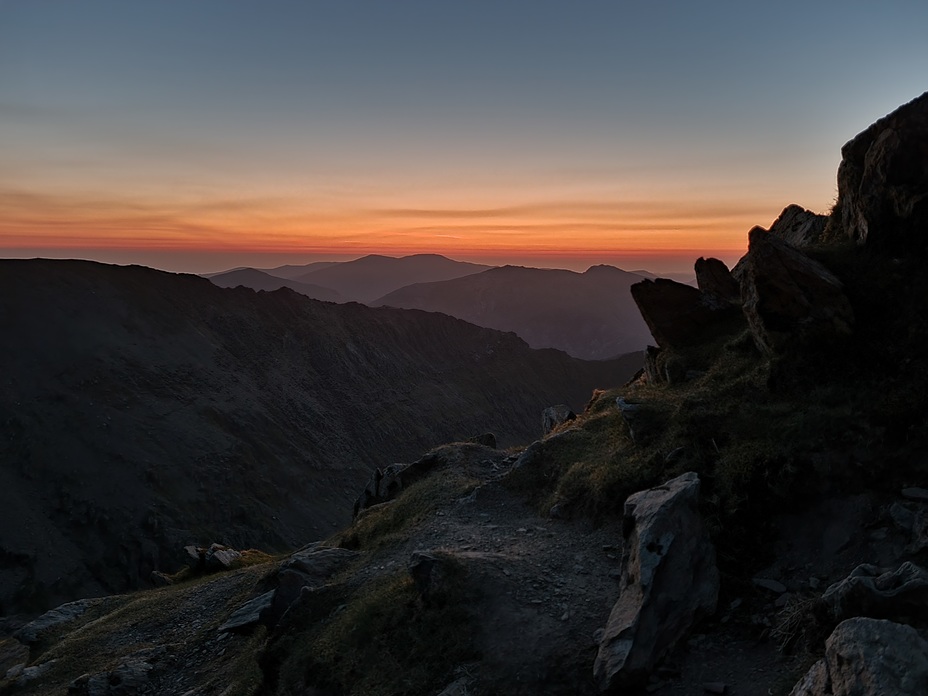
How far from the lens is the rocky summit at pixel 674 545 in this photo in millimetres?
9703

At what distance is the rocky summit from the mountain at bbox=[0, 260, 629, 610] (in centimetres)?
2639

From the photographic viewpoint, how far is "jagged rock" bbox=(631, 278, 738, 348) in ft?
68.9

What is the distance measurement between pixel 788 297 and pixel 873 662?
11112mm

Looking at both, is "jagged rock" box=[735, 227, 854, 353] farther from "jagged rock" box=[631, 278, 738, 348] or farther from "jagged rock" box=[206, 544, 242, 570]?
"jagged rock" box=[206, 544, 242, 570]

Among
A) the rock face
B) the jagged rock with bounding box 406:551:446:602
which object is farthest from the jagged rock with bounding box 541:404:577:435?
the jagged rock with bounding box 406:551:446:602

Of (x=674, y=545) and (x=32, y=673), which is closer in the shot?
Answer: (x=674, y=545)

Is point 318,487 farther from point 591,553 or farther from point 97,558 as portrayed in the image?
point 591,553

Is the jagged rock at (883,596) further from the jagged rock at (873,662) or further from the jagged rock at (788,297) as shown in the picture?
the jagged rock at (788,297)

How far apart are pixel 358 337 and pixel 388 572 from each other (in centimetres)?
8601

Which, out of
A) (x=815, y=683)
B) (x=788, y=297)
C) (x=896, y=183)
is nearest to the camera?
(x=815, y=683)

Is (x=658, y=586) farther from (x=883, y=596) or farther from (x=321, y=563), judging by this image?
(x=321, y=563)

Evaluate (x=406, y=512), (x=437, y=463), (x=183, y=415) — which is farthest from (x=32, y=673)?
(x=183, y=415)

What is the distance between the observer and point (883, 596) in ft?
26.6

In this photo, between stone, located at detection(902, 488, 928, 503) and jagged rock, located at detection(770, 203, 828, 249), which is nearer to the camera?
stone, located at detection(902, 488, 928, 503)
